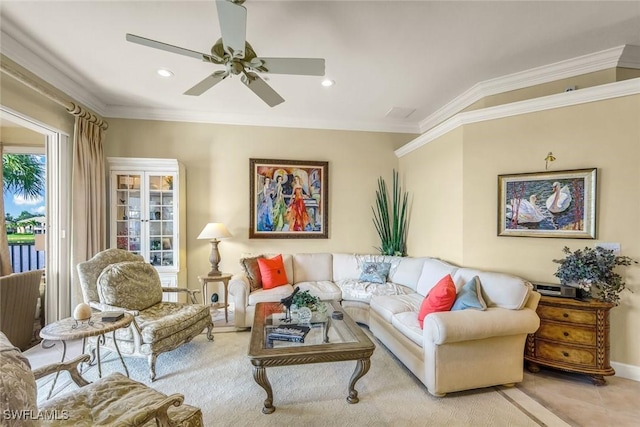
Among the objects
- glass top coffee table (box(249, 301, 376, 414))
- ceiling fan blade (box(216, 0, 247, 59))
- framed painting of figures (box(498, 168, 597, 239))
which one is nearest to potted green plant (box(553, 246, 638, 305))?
framed painting of figures (box(498, 168, 597, 239))

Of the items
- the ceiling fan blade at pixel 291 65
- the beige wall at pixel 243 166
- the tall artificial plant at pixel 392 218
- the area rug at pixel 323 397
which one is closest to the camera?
the area rug at pixel 323 397

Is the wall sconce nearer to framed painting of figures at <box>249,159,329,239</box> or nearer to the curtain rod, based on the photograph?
framed painting of figures at <box>249,159,329,239</box>

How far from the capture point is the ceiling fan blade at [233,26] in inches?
62.1

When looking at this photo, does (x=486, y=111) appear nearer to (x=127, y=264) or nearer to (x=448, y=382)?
(x=448, y=382)

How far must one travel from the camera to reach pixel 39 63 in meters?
2.81

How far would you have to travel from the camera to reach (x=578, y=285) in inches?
98.3

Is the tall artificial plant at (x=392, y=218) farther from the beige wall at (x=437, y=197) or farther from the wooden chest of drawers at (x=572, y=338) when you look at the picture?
the wooden chest of drawers at (x=572, y=338)

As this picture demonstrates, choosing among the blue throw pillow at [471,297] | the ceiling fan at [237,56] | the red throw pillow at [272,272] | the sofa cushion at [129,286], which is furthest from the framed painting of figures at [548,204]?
the sofa cushion at [129,286]

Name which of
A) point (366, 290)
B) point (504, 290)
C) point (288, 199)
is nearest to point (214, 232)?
point (288, 199)

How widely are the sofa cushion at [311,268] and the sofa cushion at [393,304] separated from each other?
987 mm

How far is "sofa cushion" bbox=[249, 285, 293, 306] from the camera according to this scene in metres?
3.46

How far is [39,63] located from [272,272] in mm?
3284

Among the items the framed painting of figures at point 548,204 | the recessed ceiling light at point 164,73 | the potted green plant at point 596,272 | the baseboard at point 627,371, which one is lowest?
the baseboard at point 627,371

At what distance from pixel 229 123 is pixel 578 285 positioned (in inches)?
182
